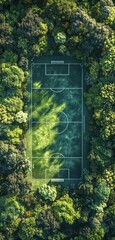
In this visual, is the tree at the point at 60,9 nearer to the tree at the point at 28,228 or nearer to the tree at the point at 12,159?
the tree at the point at 12,159

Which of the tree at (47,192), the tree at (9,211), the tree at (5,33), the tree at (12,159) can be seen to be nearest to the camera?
the tree at (5,33)

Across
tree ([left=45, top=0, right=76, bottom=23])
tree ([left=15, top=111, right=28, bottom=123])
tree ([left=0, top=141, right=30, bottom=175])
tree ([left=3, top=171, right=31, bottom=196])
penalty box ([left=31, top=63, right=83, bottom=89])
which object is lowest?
tree ([left=3, top=171, right=31, bottom=196])

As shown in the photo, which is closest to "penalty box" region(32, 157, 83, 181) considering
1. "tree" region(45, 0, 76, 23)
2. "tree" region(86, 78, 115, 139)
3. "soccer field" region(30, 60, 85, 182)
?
"soccer field" region(30, 60, 85, 182)

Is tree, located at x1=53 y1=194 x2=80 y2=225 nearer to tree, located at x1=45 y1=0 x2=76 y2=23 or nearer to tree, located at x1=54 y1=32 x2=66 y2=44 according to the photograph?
tree, located at x1=54 y1=32 x2=66 y2=44

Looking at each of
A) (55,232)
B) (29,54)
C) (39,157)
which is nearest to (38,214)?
(55,232)

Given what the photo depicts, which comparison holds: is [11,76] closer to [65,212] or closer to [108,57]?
[108,57]

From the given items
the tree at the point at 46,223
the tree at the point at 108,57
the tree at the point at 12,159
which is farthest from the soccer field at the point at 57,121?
the tree at the point at 46,223

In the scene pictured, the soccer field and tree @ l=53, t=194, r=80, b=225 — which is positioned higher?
the soccer field
